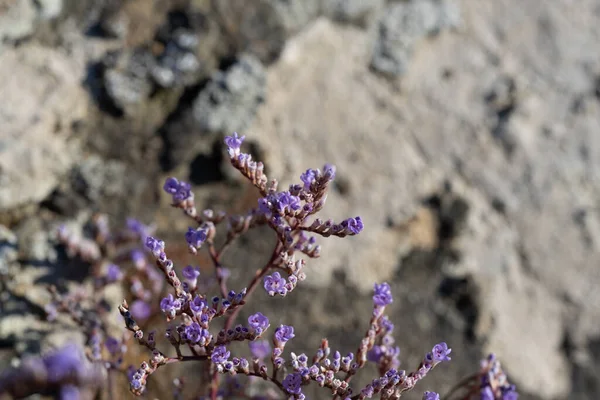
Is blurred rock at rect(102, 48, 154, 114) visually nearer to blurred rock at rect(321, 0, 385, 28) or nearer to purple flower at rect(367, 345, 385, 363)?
blurred rock at rect(321, 0, 385, 28)

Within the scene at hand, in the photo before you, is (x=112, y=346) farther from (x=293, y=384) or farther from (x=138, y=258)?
(x=293, y=384)

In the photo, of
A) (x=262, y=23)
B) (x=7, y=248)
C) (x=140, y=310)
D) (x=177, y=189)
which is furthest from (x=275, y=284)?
(x=262, y=23)

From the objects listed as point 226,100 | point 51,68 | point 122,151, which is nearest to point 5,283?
point 122,151

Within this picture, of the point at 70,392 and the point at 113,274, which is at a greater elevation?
the point at 113,274

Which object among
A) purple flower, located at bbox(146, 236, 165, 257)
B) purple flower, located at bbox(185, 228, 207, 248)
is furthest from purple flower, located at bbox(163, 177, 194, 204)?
purple flower, located at bbox(146, 236, 165, 257)

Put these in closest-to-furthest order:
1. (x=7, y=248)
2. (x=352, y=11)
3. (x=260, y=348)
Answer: (x=260, y=348)
(x=7, y=248)
(x=352, y=11)

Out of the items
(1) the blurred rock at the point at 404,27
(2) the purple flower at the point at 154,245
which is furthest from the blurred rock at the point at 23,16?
(2) the purple flower at the point at 154,245

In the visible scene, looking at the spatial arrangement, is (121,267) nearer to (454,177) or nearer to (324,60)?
(324,60)
